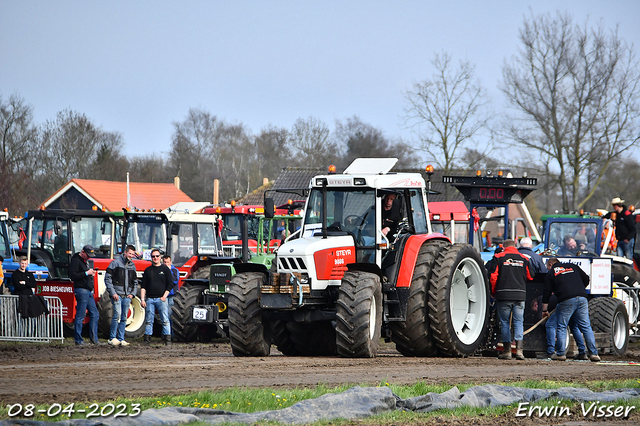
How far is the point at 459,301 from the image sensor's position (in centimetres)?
1219

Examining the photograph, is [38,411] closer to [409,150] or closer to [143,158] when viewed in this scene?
[409,150]

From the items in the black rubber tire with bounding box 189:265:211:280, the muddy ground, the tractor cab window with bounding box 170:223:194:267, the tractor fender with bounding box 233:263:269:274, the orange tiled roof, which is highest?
the orange tiled roof

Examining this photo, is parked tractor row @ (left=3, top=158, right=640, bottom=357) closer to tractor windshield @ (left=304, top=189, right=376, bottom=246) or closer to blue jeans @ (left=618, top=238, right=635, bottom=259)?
tractor windshield @ (left=304, top=189, right=376, bottom=246)

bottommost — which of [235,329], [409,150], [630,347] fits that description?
[630,347]

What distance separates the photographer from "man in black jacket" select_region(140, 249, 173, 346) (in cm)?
1539

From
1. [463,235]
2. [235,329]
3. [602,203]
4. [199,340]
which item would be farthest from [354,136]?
[235,329]

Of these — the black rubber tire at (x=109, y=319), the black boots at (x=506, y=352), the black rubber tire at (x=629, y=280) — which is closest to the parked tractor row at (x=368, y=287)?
the black boots at (x=506, y=352)

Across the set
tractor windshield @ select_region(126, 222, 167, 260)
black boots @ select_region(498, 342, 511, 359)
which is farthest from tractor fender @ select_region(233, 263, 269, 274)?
tractor windshield @ select_region(126, 222, 167, 260)

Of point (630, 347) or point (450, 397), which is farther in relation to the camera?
point (630, 347)

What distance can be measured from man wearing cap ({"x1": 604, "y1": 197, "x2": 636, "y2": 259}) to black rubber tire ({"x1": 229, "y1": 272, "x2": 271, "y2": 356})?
963 centimetres

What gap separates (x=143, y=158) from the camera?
2776 inches

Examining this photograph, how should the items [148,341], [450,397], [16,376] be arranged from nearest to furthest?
[450,397] → [16,376] → [148,341]

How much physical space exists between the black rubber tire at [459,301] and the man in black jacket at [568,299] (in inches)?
41.7

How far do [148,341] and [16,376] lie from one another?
6.67 meters
